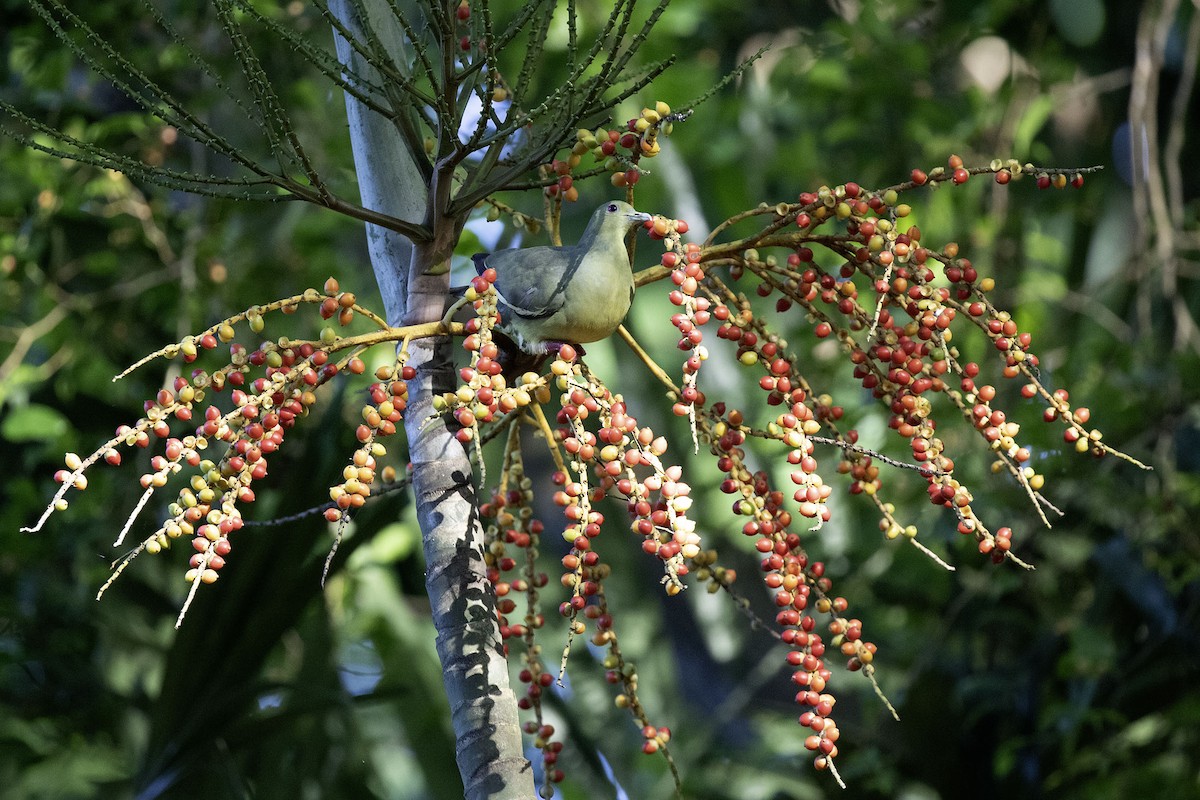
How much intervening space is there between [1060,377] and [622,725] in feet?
3.82

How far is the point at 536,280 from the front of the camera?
2.89 ft

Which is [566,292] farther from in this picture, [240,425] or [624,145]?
[240,425]

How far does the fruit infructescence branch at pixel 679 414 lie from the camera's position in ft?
2.64

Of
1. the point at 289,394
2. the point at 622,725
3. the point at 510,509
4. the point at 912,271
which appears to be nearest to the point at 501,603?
the point at 510,509

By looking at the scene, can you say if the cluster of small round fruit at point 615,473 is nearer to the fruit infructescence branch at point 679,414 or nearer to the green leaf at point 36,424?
the fruit infructescence branch at point 679,414

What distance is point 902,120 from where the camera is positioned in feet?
9.27

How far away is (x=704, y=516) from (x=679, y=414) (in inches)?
68.1

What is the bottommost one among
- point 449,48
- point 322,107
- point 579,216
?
point 449,48

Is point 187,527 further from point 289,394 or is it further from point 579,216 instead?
point 579,216

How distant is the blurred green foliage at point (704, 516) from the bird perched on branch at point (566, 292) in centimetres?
88

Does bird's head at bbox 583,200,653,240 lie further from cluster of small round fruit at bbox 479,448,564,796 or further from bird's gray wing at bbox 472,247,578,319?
cluster of small round fruit at bbox 479,448,564,796

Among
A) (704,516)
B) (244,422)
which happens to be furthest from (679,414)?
(704,516)

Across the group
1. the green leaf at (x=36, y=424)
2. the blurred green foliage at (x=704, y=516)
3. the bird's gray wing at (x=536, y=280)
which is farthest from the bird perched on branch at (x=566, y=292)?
the green leaf at (x=36, y=424)

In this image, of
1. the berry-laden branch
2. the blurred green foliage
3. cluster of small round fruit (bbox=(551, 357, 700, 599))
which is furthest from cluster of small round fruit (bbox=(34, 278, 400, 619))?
the blurred green foliage
